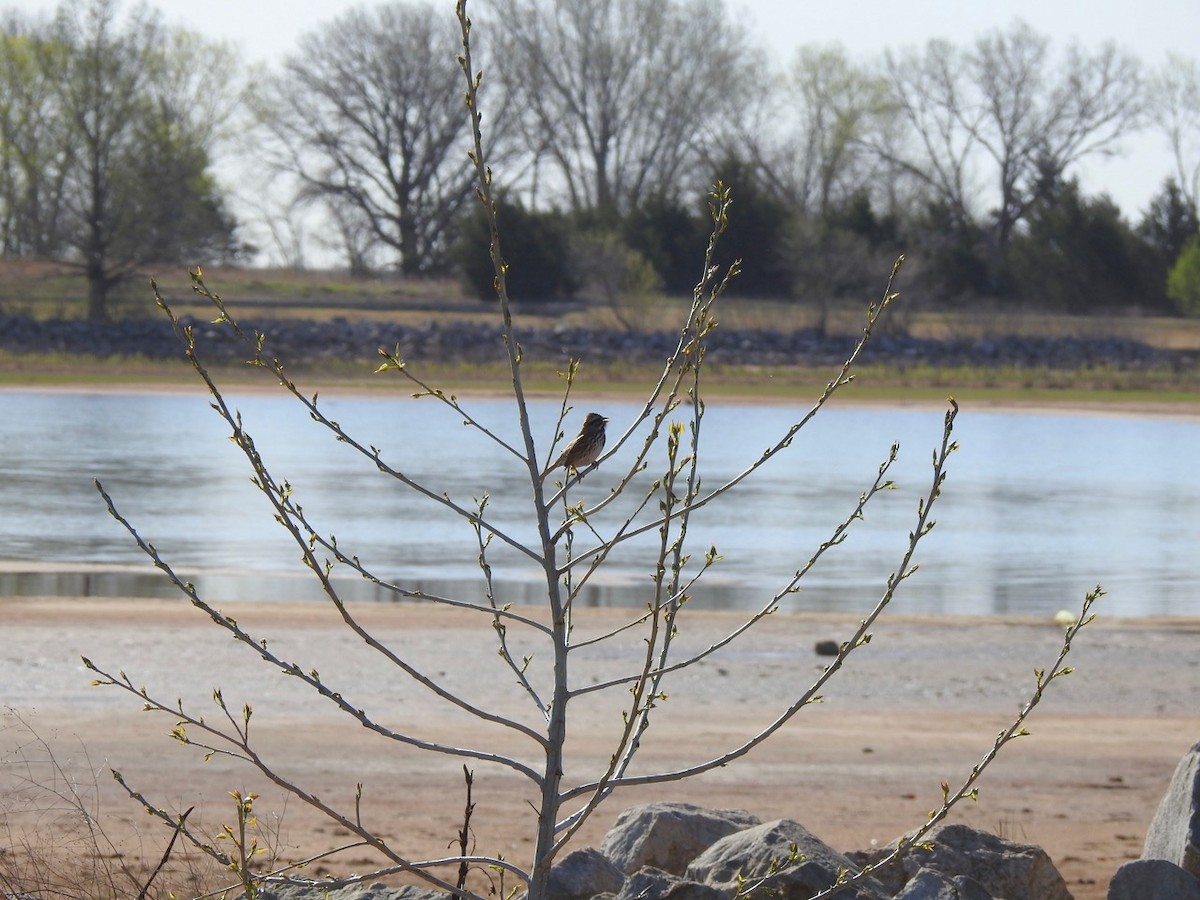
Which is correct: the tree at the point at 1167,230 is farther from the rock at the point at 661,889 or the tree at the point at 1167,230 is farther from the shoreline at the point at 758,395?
the rock at the point at 661,889

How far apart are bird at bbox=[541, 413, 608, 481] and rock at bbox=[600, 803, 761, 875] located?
192 cm

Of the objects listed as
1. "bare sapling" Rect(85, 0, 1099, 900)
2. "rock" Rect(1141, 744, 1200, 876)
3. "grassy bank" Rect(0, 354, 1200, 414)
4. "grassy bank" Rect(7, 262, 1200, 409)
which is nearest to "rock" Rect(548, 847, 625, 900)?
"bare sapling" Rect(85, 0, 1099, 900)

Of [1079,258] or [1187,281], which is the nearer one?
[1187,281]

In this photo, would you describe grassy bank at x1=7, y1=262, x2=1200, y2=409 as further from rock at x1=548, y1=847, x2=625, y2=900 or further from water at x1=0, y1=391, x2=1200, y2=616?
rock at x1=548, y1=847, x2=625, y2=900

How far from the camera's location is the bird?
442 cm

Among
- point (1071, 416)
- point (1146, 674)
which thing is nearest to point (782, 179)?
point (1071, 416)

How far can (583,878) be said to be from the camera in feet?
17.6

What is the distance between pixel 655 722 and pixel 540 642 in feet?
10.1

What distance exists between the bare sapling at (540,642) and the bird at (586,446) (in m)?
0.02

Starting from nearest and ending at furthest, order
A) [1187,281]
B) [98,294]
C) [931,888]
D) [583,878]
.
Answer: [931,888], [583,878], [98,294], [1187,281]

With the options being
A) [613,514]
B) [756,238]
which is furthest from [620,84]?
[613,514]

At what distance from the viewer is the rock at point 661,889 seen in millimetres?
4730

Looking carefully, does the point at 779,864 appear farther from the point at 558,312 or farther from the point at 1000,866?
the point at 558,312

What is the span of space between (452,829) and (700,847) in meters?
1.87
